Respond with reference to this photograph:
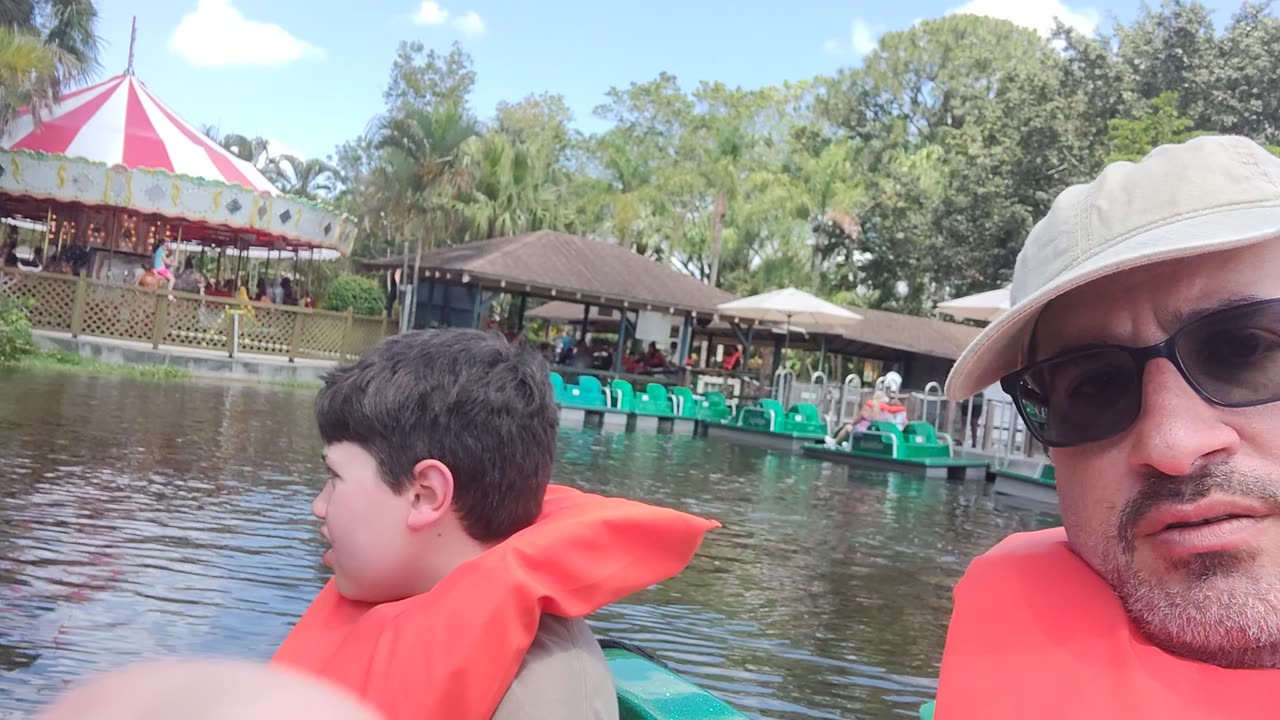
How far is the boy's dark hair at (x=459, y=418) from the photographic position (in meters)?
1.65

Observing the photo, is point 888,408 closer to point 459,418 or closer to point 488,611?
point 459,418

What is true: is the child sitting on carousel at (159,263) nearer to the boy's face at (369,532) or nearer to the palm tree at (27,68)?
the palm tree at (27,68)

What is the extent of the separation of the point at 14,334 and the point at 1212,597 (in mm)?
20008

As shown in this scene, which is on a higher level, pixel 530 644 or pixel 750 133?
pixel 750 133

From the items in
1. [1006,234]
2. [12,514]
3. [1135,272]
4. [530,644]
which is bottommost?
[12,514]

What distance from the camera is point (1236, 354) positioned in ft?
4.29

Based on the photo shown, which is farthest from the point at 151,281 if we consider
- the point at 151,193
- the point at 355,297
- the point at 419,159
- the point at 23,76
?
the point at 355,297

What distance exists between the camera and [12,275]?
2020cm

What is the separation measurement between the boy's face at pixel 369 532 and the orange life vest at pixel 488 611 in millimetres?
45

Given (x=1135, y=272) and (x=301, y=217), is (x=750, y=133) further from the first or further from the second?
(x=1135, y=272)

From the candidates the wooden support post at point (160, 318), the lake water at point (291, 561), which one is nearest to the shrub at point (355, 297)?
the wooden support post at point (160, 318)

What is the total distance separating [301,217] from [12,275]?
604cm

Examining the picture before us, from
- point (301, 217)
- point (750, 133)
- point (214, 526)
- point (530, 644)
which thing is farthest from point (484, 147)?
point (530, 644)

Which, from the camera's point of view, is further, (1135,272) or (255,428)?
(255,428)
